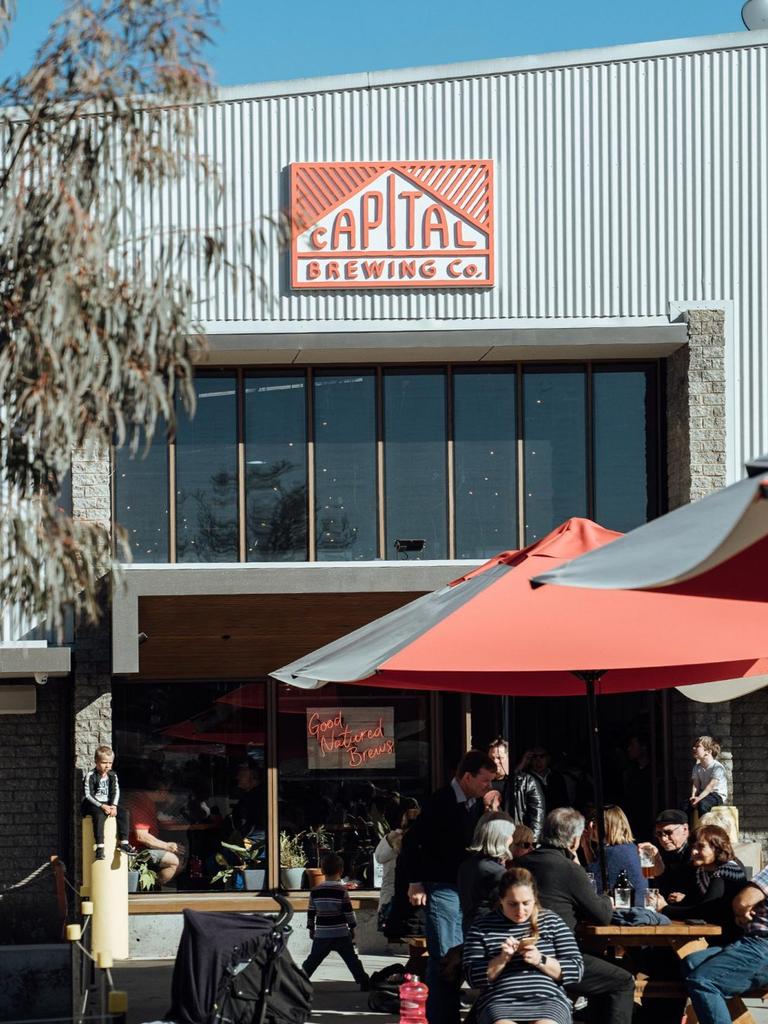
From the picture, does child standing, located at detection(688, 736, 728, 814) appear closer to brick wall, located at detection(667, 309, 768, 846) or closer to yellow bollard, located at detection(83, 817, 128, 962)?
brick wall, located at detection(667, 309, 768, 846)

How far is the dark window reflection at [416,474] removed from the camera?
53.1 feet

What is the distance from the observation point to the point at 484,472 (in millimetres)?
16266

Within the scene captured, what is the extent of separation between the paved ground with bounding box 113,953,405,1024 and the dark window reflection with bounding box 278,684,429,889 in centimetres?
212

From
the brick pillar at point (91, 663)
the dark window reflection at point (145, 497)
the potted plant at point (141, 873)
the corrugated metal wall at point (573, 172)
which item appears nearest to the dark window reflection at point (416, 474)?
the corrugated metal wall at point (573, 172)

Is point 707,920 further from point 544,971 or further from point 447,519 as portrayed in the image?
point 447,519

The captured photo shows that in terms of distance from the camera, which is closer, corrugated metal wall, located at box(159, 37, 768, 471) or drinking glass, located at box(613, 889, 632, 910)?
drinking glass, located at box(613, 889, 632, 910)

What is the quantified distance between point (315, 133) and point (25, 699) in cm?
645

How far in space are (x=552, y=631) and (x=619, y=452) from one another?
27.8ft

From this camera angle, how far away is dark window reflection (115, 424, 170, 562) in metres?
16.0

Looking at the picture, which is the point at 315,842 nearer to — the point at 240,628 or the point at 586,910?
the point at 240,628

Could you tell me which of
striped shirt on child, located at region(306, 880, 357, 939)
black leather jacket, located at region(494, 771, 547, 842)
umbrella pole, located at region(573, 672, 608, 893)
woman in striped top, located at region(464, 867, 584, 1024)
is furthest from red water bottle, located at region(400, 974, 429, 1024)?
black leather jacket, located at region(494, 771, 547, 842)

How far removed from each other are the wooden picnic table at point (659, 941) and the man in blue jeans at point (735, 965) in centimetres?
16

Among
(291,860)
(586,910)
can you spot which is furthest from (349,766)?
(586,910)

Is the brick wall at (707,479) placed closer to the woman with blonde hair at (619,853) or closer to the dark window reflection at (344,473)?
the dark window reflection at (344,473)
